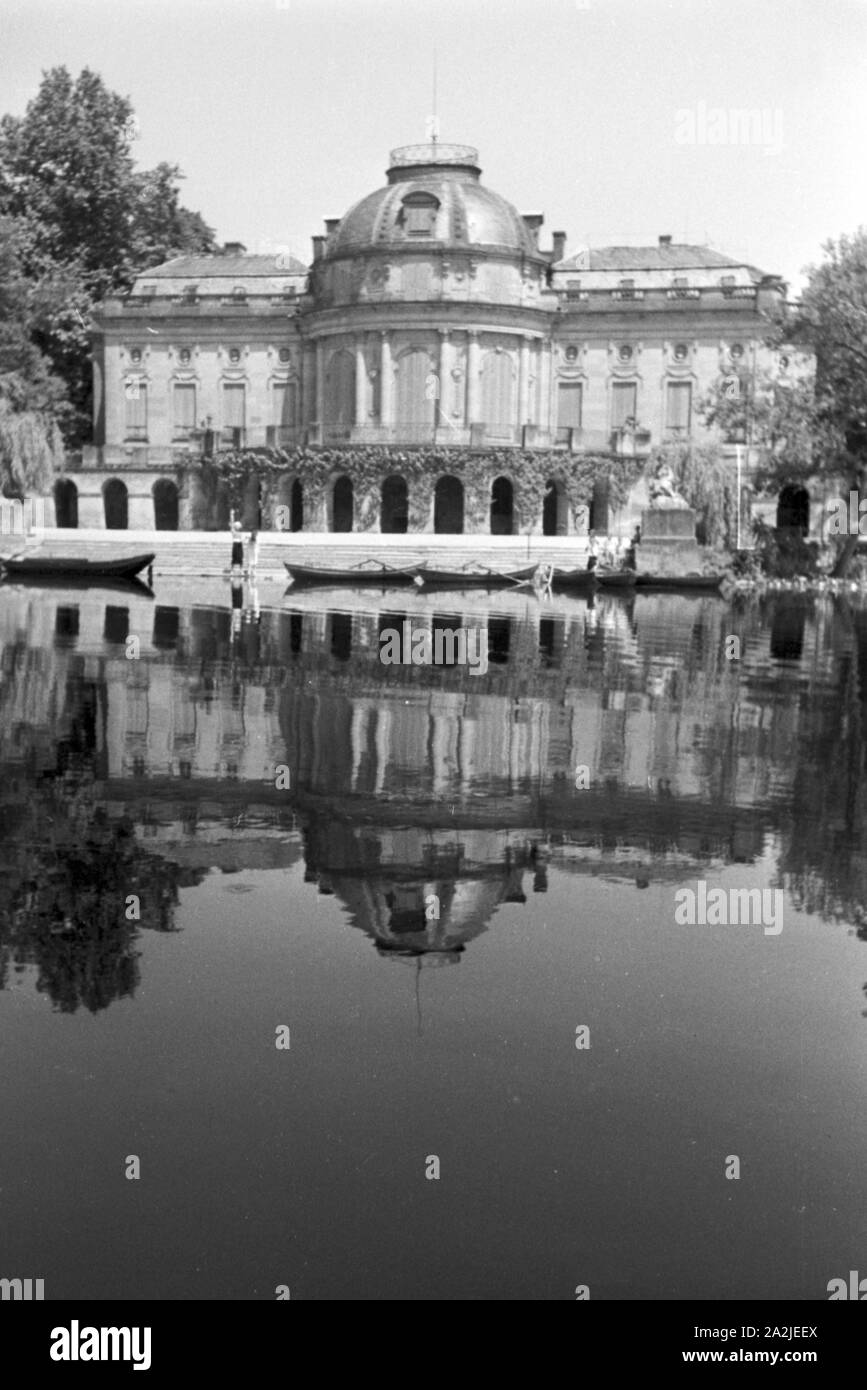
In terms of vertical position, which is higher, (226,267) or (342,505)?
(226,267)

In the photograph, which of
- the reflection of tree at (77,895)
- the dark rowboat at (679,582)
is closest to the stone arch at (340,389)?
the dark rowboat at (679,582)

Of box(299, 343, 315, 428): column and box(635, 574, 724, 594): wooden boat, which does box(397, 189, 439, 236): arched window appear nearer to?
box(299, 343, 315, 428): column

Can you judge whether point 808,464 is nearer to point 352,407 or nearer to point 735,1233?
point 352,407

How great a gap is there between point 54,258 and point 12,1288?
84.2 m

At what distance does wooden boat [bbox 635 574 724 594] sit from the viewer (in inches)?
2298

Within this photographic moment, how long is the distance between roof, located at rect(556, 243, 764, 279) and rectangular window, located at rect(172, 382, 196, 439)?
60.2 ft

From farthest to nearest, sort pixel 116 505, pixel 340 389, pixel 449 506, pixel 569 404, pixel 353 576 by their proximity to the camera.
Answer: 1. pixel 116 505
2. pixel 569 404
3. pixel 340 389
4. pixel 449 506
5. pixel 353 576

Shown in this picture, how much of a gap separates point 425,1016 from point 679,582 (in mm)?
50000

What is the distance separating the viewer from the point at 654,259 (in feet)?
269

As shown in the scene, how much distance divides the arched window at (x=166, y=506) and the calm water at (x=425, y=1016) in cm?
6141

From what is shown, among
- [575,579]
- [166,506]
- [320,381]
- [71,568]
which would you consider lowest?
[575,579]

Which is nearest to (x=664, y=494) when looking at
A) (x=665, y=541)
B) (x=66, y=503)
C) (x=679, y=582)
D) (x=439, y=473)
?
(x=665, y=541)

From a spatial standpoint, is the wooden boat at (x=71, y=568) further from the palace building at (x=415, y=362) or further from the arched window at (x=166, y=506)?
the arched window at (x=166, y=506)

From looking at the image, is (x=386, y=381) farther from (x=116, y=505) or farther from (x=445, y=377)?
(x=116, y=505)
